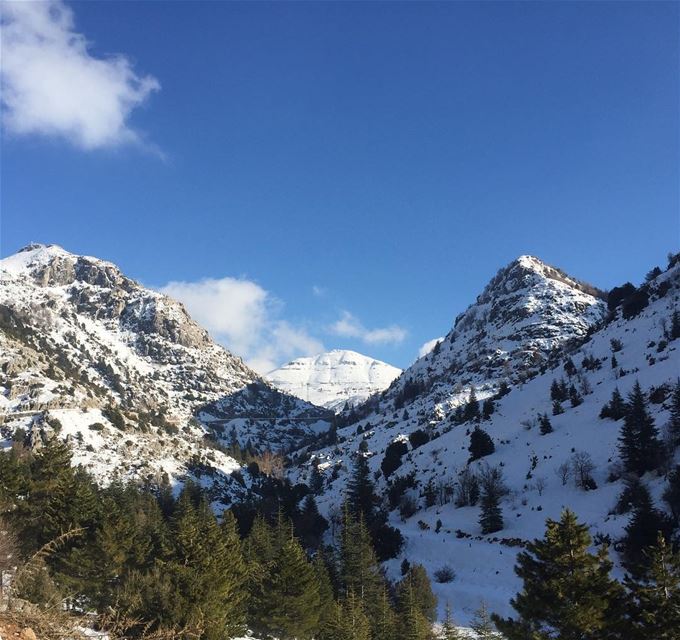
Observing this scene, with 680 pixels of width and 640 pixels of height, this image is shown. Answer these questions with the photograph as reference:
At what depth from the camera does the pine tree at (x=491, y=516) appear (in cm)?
6512

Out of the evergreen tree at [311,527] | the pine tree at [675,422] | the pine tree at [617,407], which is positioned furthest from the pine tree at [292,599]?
the pine tree at [617,407]

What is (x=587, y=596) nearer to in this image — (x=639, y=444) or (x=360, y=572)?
(x=360, y=572)

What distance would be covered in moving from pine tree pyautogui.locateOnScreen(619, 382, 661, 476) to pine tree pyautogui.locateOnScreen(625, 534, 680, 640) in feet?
169

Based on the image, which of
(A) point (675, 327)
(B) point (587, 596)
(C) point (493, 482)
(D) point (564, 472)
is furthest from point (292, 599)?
(A) point (675, 327)

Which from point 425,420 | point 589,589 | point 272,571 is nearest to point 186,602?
point 272,571

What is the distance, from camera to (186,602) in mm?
29812

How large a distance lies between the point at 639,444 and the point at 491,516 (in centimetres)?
2120

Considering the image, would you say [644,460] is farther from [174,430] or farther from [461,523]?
[174,430]

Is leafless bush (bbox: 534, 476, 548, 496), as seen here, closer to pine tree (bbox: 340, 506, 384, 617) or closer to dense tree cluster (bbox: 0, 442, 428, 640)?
pine tree (bbox: 340, 506, 384, 617)

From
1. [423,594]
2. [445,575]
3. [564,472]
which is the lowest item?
[423,594]

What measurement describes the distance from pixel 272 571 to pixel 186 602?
375 inches

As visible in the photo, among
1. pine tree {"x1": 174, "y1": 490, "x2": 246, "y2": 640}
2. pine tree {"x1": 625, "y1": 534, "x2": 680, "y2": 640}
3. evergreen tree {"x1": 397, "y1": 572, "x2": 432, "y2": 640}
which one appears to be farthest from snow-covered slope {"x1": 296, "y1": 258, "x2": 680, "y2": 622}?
pine tree {"x1": 625, "y1": 534, "x2": 680, "y2": 640}

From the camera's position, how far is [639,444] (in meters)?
62.4

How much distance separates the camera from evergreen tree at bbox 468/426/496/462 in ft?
296
